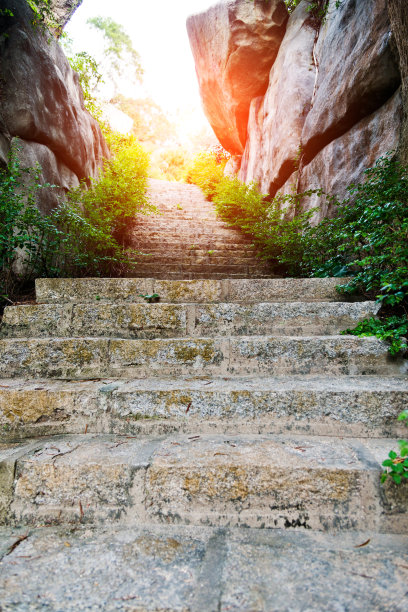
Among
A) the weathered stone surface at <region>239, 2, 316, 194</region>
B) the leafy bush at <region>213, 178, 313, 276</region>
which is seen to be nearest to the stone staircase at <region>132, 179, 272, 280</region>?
the leafy bush at <region>213, 178, 313, 276</region>

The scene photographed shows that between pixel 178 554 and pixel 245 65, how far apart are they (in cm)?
905

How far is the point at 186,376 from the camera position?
1744mm

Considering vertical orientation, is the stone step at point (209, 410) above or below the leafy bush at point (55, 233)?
below

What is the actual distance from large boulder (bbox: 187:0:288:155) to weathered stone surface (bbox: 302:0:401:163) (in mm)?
2050

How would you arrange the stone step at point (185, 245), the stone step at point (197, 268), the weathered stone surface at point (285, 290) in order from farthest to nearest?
the stone step at point (185, 245) → the stone step at point (197, 268) → the weathered stone surface at point (285, 290)

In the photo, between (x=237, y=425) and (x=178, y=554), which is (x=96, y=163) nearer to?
(x=237, y=425)

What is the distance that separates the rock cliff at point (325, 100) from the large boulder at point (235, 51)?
62 millimetres

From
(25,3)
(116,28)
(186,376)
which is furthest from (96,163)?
(116,28)

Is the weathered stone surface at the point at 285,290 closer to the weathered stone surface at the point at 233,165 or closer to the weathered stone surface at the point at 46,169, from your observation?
the weathered stone surface at the point at 46,169

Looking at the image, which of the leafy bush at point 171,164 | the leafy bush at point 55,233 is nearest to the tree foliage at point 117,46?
the leafy bush at point 171,164

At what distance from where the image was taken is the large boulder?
662 centimetres

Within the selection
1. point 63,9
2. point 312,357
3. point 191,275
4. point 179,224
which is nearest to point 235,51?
point 63,9

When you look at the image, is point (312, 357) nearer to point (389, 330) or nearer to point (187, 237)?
point (389, 330)

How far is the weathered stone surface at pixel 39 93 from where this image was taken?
3.16 meters
